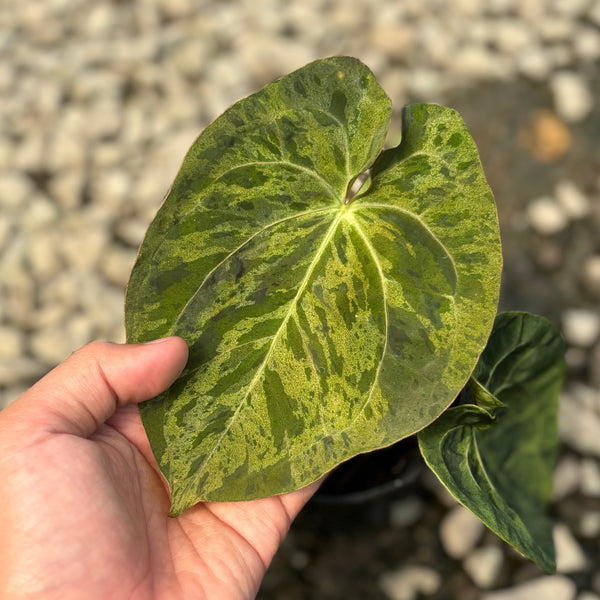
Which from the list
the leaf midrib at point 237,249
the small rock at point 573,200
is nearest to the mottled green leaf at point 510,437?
the leaf midrib at point 237,249

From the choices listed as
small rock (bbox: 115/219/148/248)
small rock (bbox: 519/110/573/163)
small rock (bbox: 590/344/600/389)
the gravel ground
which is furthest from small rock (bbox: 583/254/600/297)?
small rock (bbox: 115/219/148/248)

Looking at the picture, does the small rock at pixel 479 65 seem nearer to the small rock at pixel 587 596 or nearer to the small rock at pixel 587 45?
the small rock at pixel 587 45

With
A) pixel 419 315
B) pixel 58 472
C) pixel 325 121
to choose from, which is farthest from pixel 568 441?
pixel 58 472

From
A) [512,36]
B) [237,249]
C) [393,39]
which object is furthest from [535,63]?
[237,249]

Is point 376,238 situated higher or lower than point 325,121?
lower

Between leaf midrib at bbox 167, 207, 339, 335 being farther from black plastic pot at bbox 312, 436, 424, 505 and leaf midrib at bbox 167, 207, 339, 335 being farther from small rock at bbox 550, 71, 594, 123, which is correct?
small rock at bbox 550, 71, 594, 123

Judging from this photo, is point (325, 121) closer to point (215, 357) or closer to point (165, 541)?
point (215, 357)

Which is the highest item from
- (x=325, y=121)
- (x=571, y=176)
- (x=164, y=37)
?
(x=164, y=37)
